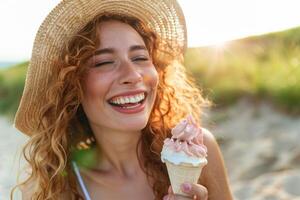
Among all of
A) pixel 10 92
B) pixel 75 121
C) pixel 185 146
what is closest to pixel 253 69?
pixel 75 121

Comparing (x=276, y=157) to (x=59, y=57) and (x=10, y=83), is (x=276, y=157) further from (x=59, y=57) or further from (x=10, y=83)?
(x=10, y=83)

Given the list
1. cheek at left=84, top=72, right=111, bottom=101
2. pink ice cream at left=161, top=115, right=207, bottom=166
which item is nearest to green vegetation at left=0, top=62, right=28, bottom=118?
cheek at left=84, top=72, right=111, bottom=101

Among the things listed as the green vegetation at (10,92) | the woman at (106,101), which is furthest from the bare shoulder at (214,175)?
the green vegetation at (10,92)

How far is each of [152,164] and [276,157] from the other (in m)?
3.92

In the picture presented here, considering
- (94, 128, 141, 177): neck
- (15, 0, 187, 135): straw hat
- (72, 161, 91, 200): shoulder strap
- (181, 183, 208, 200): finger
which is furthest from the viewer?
(72, 161, 91, 200): shoulder strap

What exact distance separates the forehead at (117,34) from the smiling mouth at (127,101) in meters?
0.30

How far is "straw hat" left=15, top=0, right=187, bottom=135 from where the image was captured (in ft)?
11.0

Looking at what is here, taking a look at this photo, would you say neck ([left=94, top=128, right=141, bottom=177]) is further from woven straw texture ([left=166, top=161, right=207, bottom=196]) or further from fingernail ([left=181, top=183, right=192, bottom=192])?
fingernail ([left=181, top=183, right=192, bottom=192])

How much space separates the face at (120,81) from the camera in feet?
10.3

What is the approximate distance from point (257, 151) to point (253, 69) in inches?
88.8

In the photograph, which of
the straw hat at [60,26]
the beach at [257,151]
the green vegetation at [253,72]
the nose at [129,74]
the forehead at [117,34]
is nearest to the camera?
the nose at [129,74]

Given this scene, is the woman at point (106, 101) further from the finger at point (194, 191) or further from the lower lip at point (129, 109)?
the finger at point (194, 191)

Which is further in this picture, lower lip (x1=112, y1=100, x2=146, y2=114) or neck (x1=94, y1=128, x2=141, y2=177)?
neck (x1=94, y1=128, x2=141, y2=177)

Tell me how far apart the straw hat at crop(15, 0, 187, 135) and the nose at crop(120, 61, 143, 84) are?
398 millimetres
